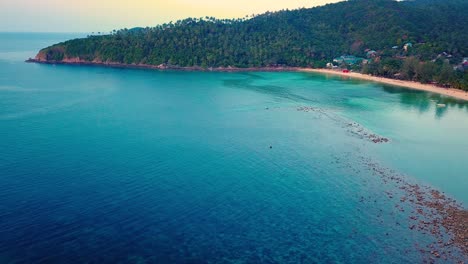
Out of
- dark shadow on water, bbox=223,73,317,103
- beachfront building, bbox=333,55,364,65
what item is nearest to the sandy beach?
beachfront building, bbox=333,55,364,65

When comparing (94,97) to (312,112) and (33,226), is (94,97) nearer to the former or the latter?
(312,112)

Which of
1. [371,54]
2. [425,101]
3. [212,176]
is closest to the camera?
[212,176]

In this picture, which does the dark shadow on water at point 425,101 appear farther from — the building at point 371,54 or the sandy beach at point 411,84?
the building at point 371,54

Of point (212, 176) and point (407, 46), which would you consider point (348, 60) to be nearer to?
point (407, 46)

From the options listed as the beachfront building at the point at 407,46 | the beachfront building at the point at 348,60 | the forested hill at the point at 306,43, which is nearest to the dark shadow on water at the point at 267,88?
the forested hill at the point at 306,43

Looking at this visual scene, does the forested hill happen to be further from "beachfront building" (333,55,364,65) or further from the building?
"beachfront building" (333,55,364,65)

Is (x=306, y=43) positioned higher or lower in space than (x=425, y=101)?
higher

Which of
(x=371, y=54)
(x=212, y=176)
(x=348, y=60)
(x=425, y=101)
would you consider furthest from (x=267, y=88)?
(x=371, y=54)
